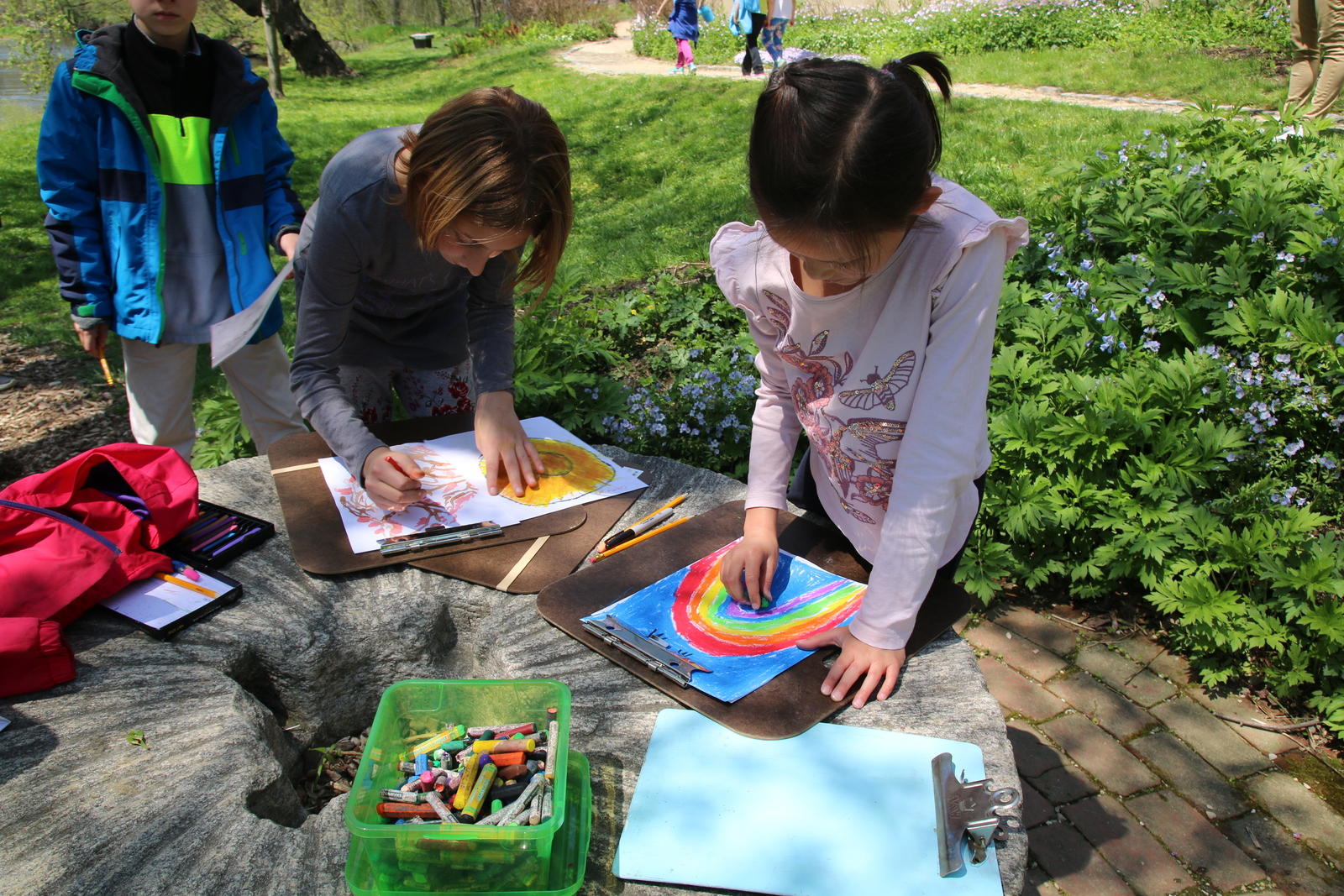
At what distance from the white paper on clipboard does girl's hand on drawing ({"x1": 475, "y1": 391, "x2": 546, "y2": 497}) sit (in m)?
0.55

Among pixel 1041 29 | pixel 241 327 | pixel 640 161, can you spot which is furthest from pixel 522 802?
pixel 1041 29

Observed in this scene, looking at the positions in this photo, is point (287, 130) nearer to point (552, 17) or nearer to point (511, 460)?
point (511, 460)

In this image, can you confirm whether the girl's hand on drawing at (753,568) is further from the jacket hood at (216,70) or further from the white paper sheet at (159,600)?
the jacket hood at (216,70)

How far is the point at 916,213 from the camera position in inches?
48.6

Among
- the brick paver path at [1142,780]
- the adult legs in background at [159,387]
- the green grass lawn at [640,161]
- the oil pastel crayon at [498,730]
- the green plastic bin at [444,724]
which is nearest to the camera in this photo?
the green plastic bin at [444,724]

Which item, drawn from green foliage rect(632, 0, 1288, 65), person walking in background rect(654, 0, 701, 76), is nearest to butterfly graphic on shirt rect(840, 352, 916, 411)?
green foliage rect(632, 0, 1288, 65)

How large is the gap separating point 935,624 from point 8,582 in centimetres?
164

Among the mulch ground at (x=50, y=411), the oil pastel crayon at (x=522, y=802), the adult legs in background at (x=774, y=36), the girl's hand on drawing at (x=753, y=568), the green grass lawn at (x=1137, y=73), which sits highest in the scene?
the adult legs in background at (x=774, y=36)

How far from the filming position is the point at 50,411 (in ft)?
14.7

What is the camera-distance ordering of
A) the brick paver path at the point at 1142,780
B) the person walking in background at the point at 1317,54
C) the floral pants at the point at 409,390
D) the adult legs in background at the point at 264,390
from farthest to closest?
the person walking in background at the point at 1317,54 → the adult legs in background at the point at 264,390 → the floral pants at the point at 409,390 → the brick paver path at the point at 1142,780

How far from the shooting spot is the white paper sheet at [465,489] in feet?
6.15

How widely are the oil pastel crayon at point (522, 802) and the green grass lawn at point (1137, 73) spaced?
28.1 ft

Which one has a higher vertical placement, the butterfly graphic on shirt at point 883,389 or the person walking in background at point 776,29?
the person walking in background at point 776,29

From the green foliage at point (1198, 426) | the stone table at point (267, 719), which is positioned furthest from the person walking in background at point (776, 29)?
the stone table at point (267, 719)
